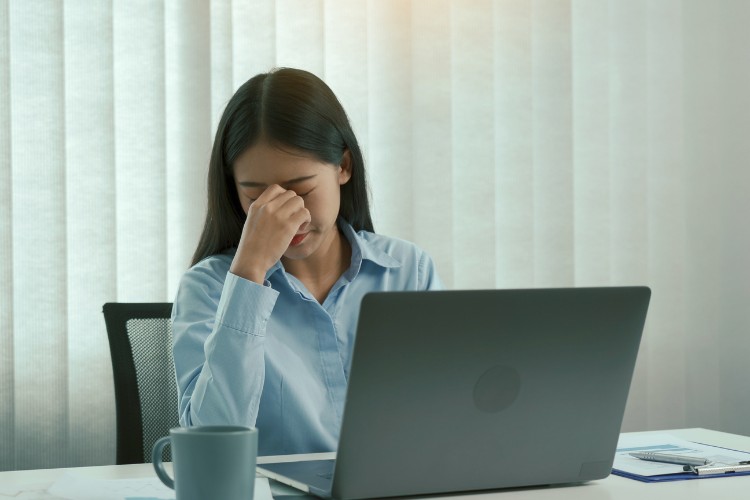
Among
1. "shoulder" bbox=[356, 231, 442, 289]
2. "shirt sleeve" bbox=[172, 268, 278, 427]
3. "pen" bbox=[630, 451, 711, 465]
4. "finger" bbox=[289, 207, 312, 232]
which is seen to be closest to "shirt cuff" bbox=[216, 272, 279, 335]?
"shirt sleeve" bbox=[172, 268, 278, 427]

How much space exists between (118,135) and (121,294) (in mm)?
394

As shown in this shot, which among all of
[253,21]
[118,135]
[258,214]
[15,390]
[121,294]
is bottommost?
[15,390]

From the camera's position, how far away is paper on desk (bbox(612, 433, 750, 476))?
3.55 feet

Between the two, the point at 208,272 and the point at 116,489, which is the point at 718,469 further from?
the point at 208,272

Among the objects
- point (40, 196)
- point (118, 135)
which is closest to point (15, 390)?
point (40, 196)

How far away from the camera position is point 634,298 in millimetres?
938

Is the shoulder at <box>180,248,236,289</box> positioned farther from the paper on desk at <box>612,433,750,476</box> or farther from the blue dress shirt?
the paper on desk at <box>612,433,750,476</box>

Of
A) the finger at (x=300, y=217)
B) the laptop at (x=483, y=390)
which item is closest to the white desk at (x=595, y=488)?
the laptop at (x=483, y=390)

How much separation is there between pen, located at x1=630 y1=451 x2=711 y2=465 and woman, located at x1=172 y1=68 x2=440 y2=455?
1.55 ft

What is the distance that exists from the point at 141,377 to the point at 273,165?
46cm

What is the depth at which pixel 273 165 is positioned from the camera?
142 cm

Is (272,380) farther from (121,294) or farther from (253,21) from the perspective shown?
(253,21)

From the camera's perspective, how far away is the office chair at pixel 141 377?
1566 mm

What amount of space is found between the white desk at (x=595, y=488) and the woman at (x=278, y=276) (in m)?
0.20
